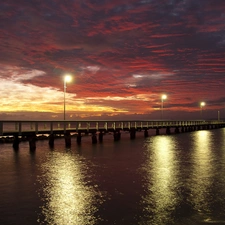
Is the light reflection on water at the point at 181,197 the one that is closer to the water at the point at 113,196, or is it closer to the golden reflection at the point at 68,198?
the water at the point at 113,196

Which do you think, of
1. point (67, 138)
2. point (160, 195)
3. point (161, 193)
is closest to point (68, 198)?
point (160, 195)

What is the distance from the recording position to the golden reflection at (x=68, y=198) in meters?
10.5

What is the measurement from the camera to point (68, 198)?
514 inches

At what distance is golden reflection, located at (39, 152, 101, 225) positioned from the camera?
10.5m

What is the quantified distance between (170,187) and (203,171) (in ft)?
20.4

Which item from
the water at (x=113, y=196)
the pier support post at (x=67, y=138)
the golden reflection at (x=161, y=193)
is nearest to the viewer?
the water at (x=113, y=196)


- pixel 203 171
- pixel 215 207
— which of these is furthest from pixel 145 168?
pixel 215 207

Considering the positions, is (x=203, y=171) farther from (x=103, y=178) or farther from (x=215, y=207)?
(x=215, y=207)

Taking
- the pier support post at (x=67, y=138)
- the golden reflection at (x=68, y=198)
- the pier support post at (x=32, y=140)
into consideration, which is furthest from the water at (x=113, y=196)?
the pier support post at (x=67, y=138)

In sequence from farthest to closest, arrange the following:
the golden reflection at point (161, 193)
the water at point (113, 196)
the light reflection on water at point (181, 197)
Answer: the golden reflection at point (161, 193) → the water at point (113, 196) → the light reflection on water at point (181, 197)

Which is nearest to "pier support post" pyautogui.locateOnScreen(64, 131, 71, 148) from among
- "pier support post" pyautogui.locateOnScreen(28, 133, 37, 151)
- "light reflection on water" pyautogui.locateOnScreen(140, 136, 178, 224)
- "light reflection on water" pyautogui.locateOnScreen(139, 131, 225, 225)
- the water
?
"pier support post" pyautogui.locateOnScreen(28, 133, 37, 151)

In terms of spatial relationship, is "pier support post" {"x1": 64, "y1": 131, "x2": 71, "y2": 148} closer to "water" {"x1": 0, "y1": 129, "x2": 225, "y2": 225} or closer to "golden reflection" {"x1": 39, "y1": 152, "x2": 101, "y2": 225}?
"water" {"x1": 0, "y1": 129, "x2": 225, "y2": 225}

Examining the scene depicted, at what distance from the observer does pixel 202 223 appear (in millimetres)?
9828

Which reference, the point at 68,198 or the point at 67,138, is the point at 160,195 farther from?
the point at 67,138
